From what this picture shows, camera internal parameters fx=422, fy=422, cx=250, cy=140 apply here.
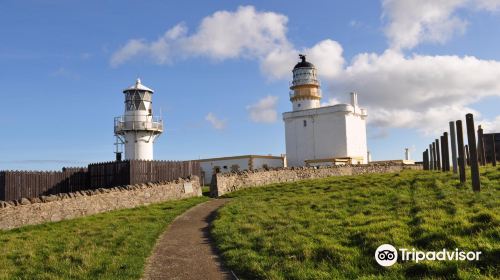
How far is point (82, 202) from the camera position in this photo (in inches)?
708

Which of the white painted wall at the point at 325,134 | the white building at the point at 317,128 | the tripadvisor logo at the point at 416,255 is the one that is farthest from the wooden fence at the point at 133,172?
the white painted wall at the point at 325,134

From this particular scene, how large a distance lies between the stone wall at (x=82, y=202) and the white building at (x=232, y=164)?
66.1ft

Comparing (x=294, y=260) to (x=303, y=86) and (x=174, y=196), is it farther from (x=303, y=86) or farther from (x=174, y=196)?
(x=303, y=86)

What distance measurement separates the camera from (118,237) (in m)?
12.2

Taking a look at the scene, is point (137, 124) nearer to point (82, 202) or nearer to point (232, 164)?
point (232, 164)

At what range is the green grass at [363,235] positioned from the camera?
6969 millimetres

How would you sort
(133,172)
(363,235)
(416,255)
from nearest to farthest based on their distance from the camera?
(416,255)
(363,235)
(133,172)

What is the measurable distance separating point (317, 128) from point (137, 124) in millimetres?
21203

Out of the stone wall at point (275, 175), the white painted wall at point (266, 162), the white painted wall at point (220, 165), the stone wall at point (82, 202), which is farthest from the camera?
the white painted wall at point (266, 162)

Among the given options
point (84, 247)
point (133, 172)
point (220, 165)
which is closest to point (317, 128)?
point (220, 165)

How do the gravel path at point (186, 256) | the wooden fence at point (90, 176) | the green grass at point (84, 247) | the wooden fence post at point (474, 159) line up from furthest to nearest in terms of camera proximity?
the wooden fence at point (90, 176) → the wooden fence post at point (474, 159) → the green grass at point (84, 247) → the gravel path at point (186, 256)

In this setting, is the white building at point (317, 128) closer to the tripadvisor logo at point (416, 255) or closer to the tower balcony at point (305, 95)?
the tower balcony at point (305, 95)

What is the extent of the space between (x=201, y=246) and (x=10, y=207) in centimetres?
873

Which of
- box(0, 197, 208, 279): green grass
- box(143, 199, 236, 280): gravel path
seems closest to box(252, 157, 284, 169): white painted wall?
box(0, 197, 208, 279): green grass
